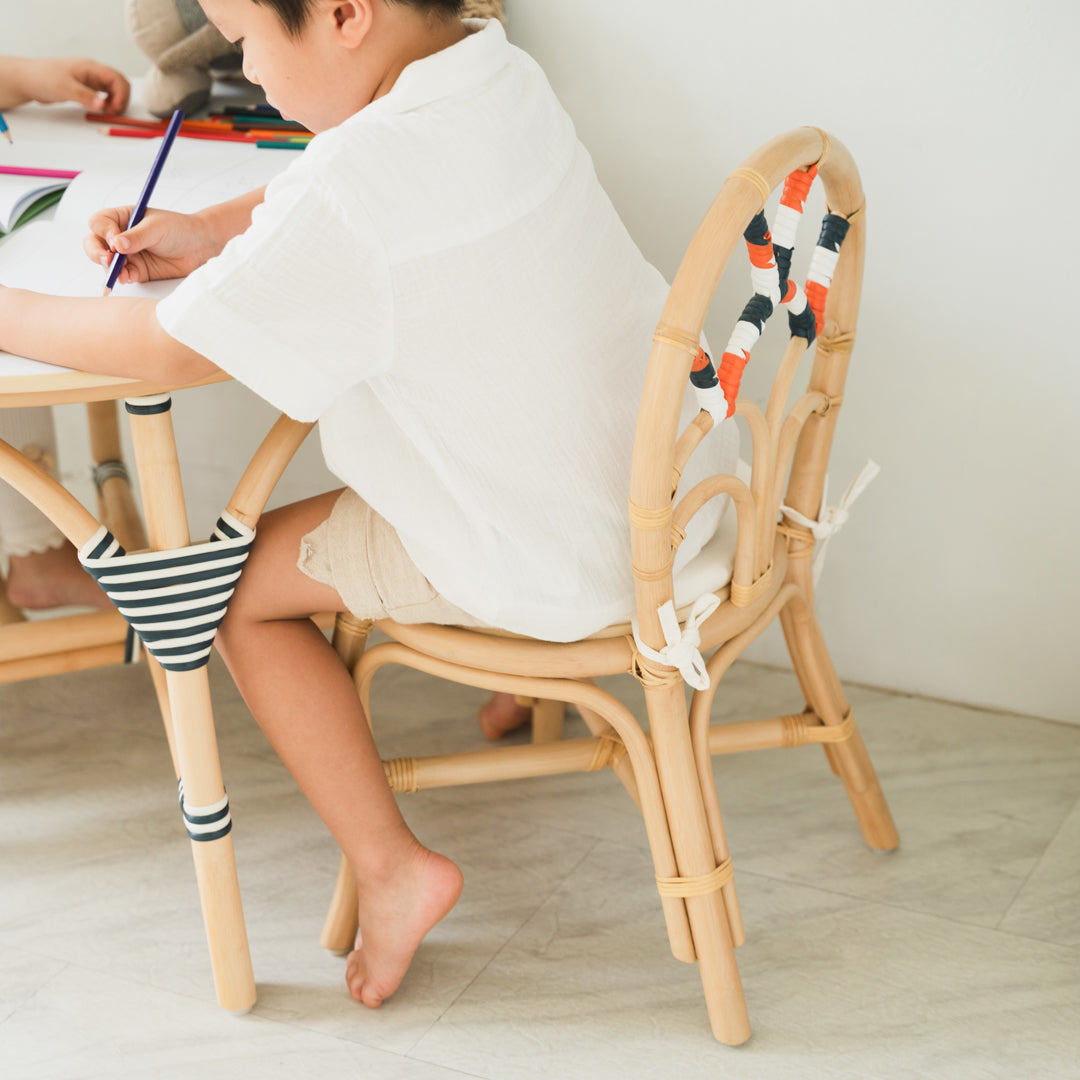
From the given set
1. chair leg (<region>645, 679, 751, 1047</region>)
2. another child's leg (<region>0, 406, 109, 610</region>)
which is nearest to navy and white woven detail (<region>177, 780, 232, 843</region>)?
chair leg (<region>645, 679, 751, 1047</region>)

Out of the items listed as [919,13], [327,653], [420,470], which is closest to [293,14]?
[420,470]

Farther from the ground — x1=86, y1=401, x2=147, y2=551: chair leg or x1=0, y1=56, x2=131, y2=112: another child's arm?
x1=0, y1=56, x2=131, y2=112: another child's arm

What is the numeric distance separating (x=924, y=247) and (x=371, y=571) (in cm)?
74

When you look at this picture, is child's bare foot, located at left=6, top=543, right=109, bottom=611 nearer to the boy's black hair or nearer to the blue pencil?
the blue pencil

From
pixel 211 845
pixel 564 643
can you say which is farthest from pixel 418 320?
pixel 211 845

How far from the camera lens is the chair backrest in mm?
778

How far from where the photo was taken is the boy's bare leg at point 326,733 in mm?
1009

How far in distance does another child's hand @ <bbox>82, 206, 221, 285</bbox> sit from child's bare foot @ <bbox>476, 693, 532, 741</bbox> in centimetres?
68

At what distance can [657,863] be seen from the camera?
99cm

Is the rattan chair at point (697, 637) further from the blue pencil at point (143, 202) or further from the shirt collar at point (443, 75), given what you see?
the blue pencil at point (143, 202)

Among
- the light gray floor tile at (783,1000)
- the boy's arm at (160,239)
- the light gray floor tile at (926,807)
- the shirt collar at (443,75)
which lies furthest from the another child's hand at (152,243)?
the light gray floor tile at (926,807)

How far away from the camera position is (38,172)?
1.11 meters

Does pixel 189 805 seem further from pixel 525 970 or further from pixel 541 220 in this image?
pixel 541 220

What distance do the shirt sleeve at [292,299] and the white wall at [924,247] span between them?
0.71 metres
